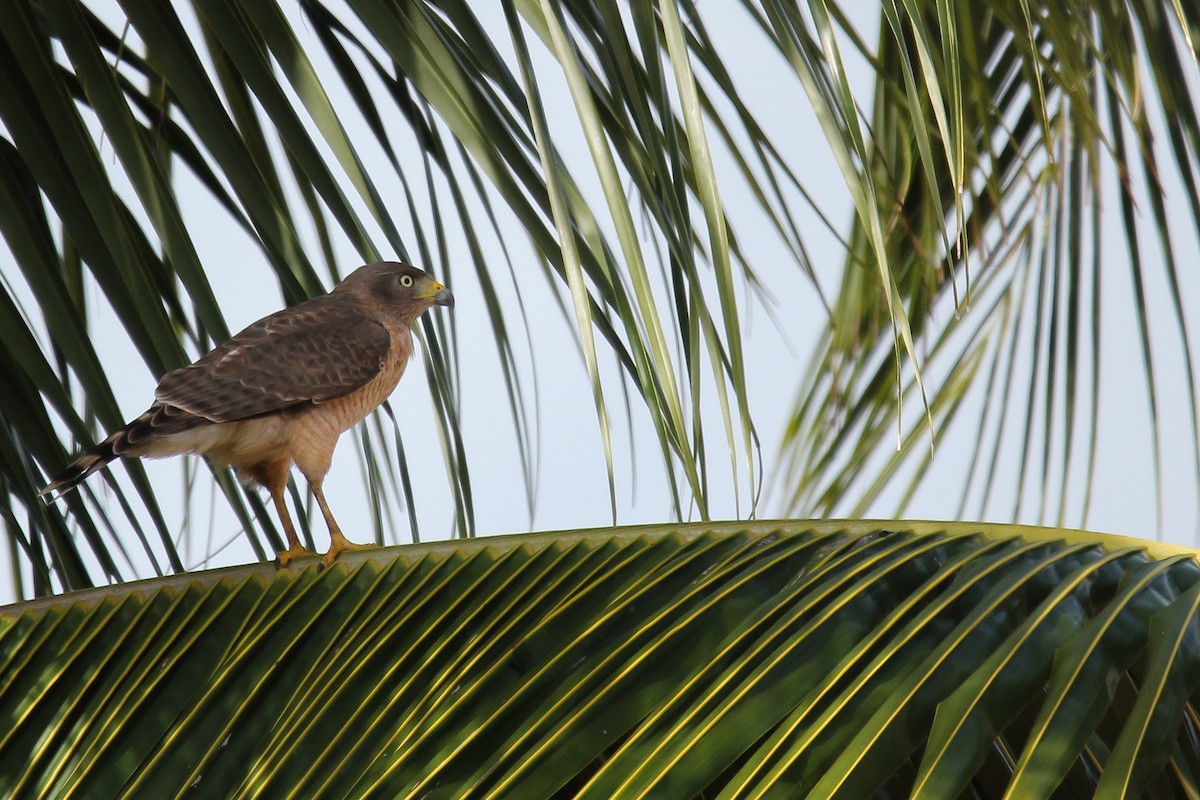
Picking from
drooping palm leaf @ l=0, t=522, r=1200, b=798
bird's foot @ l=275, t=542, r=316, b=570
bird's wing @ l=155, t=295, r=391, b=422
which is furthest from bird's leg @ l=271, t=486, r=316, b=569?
drooping palm leaf @ l=0, t=522, r=1200, b=798

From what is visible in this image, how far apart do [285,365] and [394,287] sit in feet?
2.41

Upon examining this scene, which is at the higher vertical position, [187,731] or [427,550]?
[427,550]

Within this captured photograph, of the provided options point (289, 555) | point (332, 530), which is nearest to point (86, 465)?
point (289, 555)

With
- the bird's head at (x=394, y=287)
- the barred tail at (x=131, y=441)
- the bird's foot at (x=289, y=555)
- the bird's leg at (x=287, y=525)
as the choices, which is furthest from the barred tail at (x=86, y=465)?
the bird's head at (x=394, y=287)

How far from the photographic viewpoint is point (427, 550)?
89.4 inches

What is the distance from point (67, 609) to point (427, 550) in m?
0.65

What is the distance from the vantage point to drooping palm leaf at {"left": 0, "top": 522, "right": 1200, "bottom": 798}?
149 cm

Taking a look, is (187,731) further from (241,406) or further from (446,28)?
(241,406)

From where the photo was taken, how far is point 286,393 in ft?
11.4

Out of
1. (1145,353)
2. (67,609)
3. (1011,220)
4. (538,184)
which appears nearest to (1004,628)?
(538,184)

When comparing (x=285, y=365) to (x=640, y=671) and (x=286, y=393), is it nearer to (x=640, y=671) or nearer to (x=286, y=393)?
(x=286, y=393)

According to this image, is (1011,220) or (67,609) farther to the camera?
(1011,220)

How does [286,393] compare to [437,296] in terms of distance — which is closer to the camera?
[286,393]

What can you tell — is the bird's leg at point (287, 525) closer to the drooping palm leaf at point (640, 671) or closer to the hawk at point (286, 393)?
the hawk at point (286, 393)
